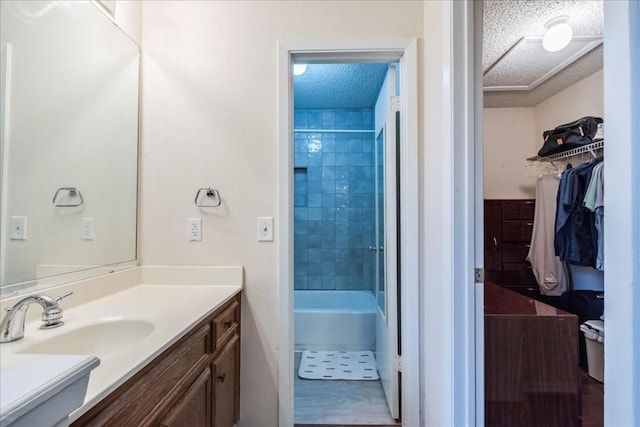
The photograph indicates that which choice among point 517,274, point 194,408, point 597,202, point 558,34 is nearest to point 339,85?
point 558,34

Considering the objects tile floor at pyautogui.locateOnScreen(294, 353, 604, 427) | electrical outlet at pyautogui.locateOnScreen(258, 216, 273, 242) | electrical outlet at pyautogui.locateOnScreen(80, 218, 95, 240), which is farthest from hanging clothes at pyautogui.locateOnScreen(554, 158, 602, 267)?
electrical outlet at pyautogui.locateOnScreen(80, 218, 95, 240)

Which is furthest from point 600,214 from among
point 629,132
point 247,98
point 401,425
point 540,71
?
point 247,98

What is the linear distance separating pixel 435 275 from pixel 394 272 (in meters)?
0.39

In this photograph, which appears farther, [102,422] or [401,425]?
[401,425]

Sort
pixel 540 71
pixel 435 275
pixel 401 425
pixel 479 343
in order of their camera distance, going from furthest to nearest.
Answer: pixel 540 71, pixel 401 425, pixel 435 275, pixel 479 343

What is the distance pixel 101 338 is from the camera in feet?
3.43

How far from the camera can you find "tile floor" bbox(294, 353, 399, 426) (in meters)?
1.79

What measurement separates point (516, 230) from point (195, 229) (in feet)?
9.75

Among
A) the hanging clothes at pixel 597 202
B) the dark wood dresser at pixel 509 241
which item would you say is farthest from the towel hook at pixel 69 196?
the dark wood dresser at pixel 509 241

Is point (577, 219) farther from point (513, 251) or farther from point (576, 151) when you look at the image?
point (513, 251)

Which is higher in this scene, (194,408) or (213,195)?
(213,195)

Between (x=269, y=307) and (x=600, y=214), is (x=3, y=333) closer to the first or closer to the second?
(x=269, y=307)

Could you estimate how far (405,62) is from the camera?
1.60 meters

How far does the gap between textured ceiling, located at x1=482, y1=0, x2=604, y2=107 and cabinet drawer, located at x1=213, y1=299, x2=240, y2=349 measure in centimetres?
219
